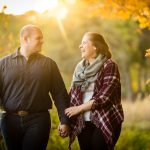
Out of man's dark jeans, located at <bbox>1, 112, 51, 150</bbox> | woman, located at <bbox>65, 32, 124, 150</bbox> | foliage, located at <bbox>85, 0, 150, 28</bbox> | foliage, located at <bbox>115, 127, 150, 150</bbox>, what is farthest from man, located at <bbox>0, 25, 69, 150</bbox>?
foliage, located at <bbox>85, 0, 150, 28</bbox>

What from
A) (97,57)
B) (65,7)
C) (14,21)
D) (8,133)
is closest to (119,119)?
(97,57)

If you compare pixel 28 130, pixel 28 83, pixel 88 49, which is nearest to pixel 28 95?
pixel 28 83

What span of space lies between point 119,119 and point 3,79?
1389 mm

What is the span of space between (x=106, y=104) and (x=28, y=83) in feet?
2.98

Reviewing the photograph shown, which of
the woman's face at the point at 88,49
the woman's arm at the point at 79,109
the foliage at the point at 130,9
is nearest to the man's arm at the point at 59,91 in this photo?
the woman's arm at the point at 79,109

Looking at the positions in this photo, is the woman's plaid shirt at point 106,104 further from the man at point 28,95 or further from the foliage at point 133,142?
the foliage at point 133,142

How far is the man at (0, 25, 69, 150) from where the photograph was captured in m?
7.33

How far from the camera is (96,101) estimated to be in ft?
24.0

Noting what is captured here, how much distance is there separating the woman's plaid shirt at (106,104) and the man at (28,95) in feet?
0.96

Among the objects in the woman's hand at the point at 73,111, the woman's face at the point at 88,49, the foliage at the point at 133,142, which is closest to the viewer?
the woman's hand at the point at 73,111

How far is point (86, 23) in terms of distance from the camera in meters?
34.6

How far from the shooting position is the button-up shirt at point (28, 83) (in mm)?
7367

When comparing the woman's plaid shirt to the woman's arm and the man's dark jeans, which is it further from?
the man's dark jeans

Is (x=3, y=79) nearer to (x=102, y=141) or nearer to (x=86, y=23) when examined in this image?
(x=102, y=141)
